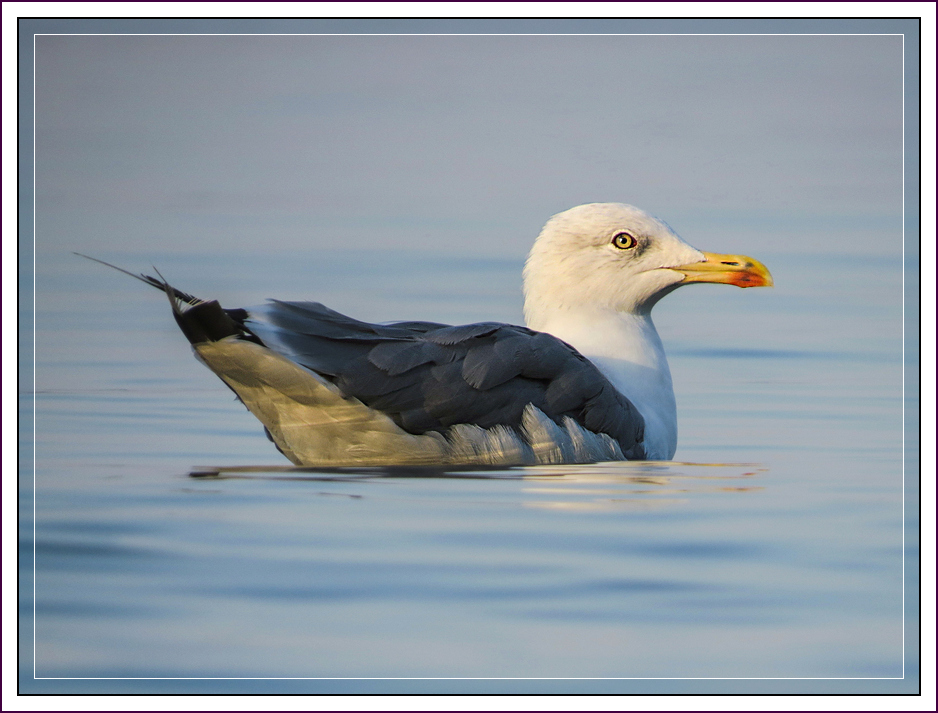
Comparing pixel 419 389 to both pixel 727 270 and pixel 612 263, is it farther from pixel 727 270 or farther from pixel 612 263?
pixel 727 270

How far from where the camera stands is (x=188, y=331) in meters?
8.19

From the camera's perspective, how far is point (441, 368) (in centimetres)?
844

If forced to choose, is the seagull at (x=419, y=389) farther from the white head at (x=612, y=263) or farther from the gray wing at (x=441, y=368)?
the white head at (x=612, y=263)

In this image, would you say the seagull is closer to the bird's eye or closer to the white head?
the white head

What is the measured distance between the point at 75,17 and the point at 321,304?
66.8 inches

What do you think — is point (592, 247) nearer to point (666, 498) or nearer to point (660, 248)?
point (660, 248)

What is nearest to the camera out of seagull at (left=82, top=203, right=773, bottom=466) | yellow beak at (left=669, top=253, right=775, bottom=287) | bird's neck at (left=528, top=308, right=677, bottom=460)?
seagull at (left=82, top=203, right=773, bottom=466)

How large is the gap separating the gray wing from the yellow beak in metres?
0.93

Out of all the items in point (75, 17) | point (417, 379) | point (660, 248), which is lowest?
point (417, 379)

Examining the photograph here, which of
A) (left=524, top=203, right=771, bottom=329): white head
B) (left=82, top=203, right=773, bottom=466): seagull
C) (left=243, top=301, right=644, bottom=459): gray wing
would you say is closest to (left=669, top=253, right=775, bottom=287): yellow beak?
(left=524, top=203, right=771, bottom=329): white head

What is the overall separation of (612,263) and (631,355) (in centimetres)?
47

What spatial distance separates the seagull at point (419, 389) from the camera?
8.27 m

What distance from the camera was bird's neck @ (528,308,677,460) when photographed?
907cm

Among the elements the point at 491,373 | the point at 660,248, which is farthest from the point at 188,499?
the point at 660,248
